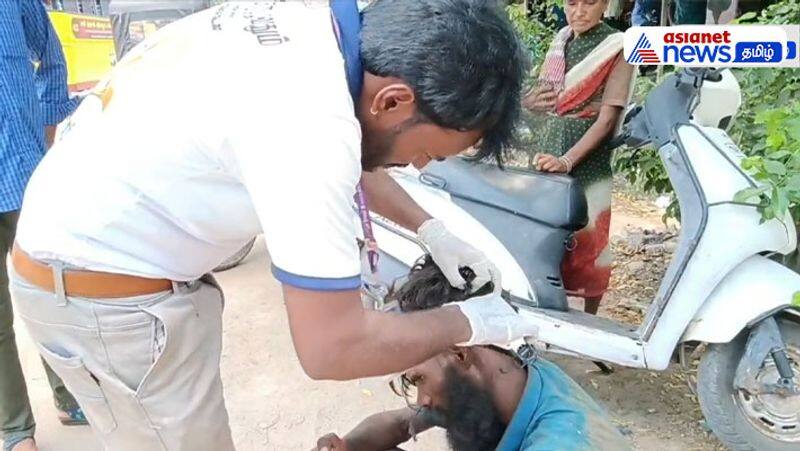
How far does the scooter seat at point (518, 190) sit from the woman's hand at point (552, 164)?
89 millimetres

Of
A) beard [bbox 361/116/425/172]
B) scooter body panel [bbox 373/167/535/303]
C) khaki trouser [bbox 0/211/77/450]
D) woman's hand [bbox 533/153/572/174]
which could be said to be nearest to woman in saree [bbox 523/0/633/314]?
woman's hand [bbox 533/153/572/174]

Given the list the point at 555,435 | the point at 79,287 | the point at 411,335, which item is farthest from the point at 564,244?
the point at 79,287

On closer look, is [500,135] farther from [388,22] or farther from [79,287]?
[79,287]

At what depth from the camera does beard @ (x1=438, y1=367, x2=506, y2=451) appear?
4.67 ft

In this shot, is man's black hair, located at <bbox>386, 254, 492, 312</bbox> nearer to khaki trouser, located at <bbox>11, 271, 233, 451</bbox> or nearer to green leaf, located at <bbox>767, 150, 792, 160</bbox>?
khaki trouser, located at <bbox>11, 271, 233, 451</bbox>

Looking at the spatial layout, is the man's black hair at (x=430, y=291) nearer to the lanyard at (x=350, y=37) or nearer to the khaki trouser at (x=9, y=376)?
the lanyard at (x=350, y=37)

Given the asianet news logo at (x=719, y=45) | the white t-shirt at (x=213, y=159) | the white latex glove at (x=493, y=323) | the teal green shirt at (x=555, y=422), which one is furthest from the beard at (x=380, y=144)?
the asianet news logo at (x=719, y=45)

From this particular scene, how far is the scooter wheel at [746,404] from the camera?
2.11 m

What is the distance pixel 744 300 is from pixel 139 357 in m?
1.60

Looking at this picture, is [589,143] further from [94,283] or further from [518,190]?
[94,283]

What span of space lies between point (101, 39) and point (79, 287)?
592 cm

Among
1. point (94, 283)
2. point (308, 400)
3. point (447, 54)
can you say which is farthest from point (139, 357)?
point (308, 400)

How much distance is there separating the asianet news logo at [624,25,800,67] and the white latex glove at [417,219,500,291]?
32.8 inches

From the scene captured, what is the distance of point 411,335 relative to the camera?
3.73 ft
